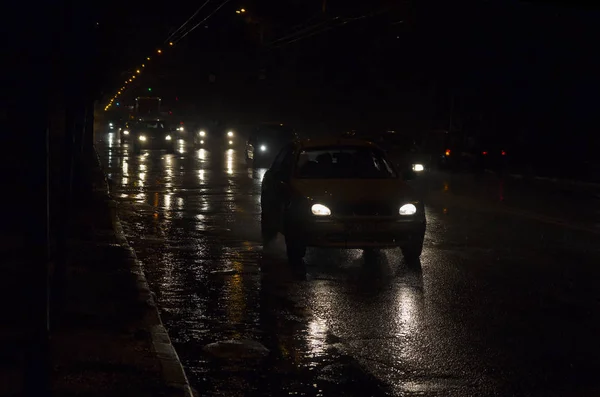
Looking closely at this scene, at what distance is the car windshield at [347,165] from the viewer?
14445 millimetres

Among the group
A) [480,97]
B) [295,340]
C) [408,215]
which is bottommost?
[295,340]

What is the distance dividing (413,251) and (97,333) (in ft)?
19.7

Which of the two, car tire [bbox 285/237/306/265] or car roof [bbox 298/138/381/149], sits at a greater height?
car roof [bbox 298/138/381/149]

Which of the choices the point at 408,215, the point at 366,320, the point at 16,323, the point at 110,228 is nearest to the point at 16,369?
the point at 16,323

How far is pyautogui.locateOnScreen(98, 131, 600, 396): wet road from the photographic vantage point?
7730 millimetres

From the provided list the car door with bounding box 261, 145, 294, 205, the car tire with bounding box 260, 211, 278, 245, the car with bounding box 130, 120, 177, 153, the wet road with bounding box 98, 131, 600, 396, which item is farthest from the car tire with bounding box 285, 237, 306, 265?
the car with bounding box 130, 120, 177, 153

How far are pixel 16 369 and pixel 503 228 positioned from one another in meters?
12.9

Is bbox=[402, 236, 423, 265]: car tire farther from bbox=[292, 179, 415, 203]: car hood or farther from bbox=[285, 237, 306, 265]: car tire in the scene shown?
bbox=[285, 237, 306, 265]: car tire

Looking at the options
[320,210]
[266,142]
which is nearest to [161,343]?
[320,210]

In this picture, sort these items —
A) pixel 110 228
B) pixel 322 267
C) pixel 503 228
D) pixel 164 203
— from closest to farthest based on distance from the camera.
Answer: pixel 322 267 → pixel 110 228 → pixel 503 228 → pixel 164 203

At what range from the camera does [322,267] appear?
13.6 m

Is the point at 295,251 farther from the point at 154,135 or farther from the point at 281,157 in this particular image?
the point at 154,135

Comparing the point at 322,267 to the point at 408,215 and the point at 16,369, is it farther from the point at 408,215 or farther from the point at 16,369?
the point at 16,369

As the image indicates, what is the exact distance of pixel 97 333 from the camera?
8617mm
